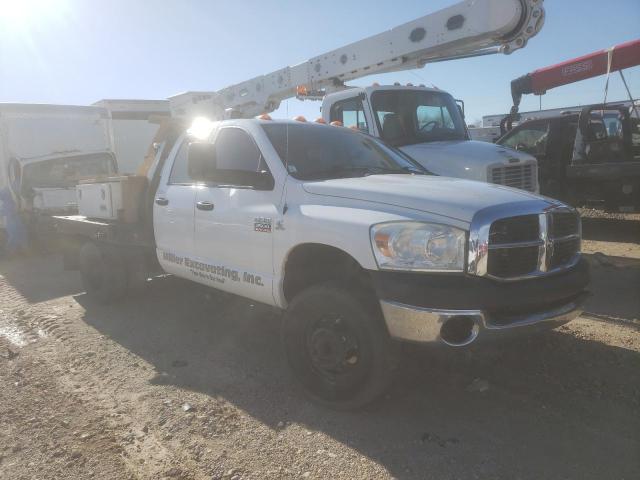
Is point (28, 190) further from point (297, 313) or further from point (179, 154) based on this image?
point (297, 313)

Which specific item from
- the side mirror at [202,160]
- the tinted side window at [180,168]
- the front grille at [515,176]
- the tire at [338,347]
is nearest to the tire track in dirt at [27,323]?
the tinted side window at [180,168]

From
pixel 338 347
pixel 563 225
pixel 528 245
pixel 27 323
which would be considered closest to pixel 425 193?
pixel 528 245

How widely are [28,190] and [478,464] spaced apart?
10.0 m

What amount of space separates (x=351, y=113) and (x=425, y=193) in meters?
4.43

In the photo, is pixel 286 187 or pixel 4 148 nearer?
pixel 286 187

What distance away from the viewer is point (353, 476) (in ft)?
8.38

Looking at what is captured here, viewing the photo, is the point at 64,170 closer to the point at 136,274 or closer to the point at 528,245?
the point at 136,274

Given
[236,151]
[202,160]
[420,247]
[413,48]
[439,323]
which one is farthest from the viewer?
[413,48]

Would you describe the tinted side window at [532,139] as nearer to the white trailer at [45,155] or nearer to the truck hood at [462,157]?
the truck hood at [462,157]

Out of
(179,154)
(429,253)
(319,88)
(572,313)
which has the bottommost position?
(572,313)

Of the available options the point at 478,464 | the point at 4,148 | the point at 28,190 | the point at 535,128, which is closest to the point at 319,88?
the point at 535,128

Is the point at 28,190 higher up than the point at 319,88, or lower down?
lower down

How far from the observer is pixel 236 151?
4.14m

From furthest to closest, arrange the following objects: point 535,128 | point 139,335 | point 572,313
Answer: point 535,128 < point 139,335 < point 572,313
